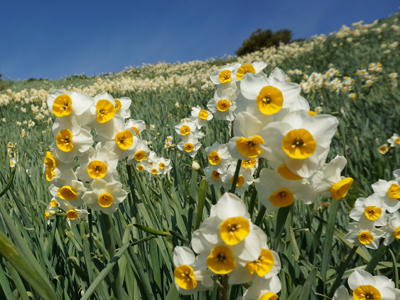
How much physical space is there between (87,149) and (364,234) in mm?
1263

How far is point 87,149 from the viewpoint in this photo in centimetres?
79

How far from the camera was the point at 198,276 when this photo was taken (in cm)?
63

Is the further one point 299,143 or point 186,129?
point 186,129

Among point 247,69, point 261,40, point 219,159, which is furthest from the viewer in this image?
point 261,40

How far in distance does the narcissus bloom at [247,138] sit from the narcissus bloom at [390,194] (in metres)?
1.02

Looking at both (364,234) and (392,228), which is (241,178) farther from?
(392,228)

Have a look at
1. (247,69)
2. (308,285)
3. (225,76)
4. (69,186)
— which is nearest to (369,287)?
(308,285)

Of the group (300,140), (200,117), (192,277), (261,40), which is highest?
(261,40)

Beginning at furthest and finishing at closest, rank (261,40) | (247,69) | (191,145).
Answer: (261,40) → (191,145) → (247,69)

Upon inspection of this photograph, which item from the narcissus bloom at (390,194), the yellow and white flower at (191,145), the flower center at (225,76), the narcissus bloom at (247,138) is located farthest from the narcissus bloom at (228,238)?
the yellow and white flower at (191,145)

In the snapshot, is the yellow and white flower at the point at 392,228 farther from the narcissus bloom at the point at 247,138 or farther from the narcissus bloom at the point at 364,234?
the narcissus bloom at the point at 247,138

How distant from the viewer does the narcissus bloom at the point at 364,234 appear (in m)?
1.12

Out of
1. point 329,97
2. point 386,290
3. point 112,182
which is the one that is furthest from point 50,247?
point 329,97

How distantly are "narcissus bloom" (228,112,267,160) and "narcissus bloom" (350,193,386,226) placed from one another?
A: 867mm
